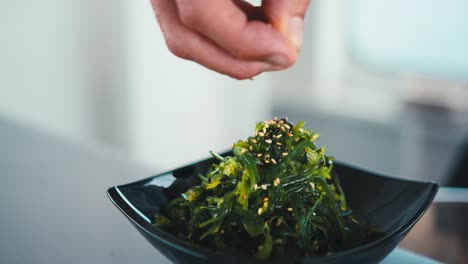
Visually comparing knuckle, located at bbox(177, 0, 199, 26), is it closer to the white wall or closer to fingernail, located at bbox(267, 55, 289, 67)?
fingernail, located at bbox(267, 55, 289, 67)

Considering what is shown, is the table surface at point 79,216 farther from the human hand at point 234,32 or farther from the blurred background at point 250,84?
the blurred background at point 250,84

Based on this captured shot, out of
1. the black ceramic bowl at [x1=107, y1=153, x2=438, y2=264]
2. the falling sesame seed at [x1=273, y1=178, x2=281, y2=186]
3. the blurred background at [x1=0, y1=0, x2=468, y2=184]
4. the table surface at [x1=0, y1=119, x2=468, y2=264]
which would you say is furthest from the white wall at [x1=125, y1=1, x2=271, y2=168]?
the falling sesame seed at [x1=273, y1=178, x2=281, y2=186]

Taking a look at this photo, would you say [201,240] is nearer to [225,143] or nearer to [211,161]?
[211,161]

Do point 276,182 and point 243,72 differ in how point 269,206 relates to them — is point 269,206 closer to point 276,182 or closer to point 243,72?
point 276,182

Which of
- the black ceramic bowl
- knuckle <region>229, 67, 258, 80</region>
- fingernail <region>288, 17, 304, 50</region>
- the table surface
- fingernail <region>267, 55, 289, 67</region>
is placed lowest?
the table surface

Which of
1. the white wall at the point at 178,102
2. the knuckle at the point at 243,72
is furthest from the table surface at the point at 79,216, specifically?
the white wall at the point at 178,102

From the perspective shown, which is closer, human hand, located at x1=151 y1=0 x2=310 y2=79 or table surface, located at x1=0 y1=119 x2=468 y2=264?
human hand, located at x1=151 y1=0 x2=310 y2=79

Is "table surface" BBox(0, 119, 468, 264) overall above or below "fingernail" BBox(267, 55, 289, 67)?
below
